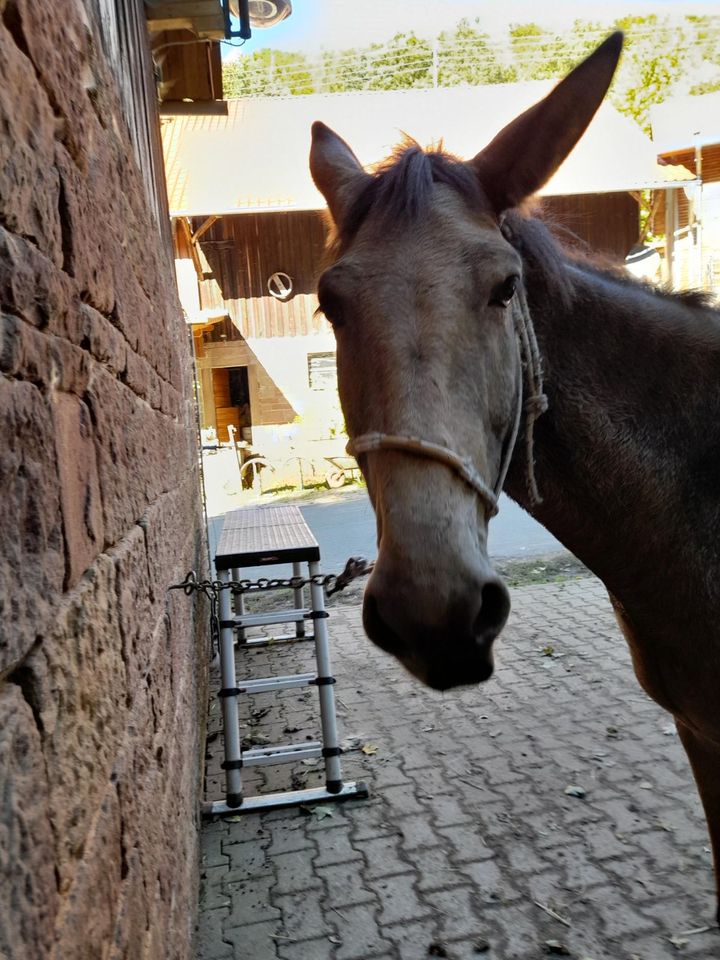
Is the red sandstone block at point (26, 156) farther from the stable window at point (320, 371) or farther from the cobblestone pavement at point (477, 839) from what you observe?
the stable window at point (320, 371)

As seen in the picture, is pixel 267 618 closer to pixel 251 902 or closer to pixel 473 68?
pixel 251 902

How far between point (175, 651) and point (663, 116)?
32467 mm

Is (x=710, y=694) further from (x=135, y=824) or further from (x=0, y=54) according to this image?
(x=0, y=54)

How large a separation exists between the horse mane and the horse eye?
28 cm

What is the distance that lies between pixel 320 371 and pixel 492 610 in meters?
17.3

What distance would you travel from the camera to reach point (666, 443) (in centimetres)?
211

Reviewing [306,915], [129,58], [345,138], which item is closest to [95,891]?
[306,915]

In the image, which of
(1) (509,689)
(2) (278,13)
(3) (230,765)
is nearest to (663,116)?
(2) (278,13)

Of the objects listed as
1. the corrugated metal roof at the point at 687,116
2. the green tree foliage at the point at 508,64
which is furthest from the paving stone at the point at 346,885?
the green tree foliage at the point at 508,64

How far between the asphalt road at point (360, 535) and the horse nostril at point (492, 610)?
6.10 metres

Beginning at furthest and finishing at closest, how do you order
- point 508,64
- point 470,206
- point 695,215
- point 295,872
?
point 508,64 < point 695,215 < point 295,872 < point 470,206

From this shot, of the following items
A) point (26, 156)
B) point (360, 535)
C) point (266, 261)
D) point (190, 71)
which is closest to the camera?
point (26, 156)

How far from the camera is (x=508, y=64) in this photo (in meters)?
38.9

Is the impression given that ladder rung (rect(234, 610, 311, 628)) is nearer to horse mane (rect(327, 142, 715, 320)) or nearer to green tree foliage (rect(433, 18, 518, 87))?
horse mane (rect(327, 142, 715, 320))
